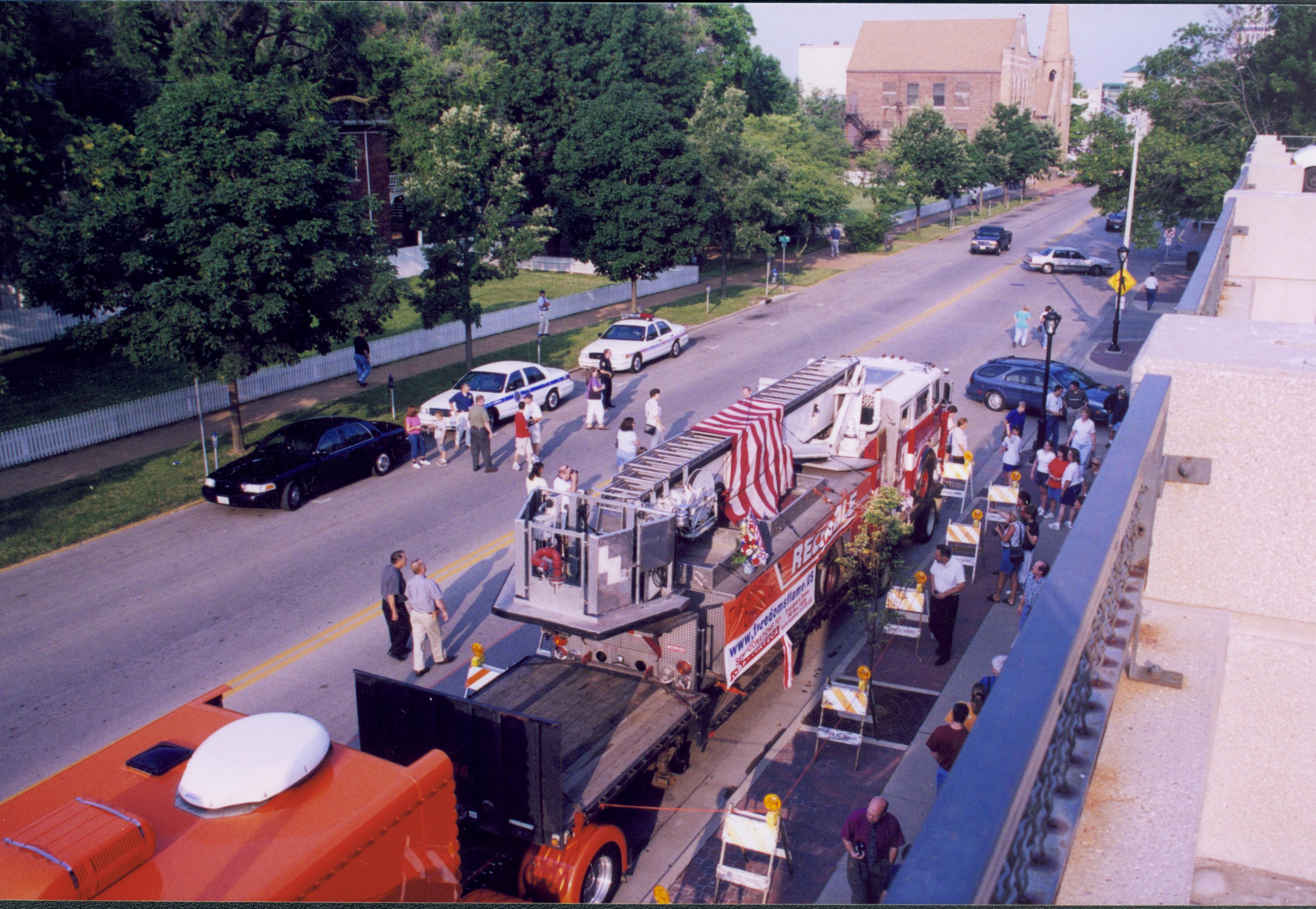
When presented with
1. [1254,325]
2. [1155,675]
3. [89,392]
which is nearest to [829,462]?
[1254,325]

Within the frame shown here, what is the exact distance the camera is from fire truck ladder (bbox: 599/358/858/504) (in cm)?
1154

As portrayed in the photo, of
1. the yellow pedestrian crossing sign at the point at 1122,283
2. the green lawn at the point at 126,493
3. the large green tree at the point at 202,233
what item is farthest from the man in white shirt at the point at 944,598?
the yellow pedestrian crossing sign at the point at 1122,283

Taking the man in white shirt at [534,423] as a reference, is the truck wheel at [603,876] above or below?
below

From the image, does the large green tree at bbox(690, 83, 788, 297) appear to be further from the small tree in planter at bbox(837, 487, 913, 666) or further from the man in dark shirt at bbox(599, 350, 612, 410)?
the small tree in planter at bbox(837, 487, 913, 666)

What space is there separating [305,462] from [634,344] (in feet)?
41.3

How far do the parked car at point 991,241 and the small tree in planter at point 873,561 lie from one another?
138 feet

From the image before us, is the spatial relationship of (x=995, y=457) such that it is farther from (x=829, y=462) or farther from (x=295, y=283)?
(x=295, y=283)

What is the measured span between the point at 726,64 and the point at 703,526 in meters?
68.2

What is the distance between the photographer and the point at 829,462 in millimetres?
15367

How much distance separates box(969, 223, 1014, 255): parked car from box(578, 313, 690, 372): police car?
27558 millimetres

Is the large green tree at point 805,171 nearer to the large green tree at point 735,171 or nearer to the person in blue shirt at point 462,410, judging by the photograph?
the large green tree at point 735,171

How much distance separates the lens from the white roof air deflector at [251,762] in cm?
613

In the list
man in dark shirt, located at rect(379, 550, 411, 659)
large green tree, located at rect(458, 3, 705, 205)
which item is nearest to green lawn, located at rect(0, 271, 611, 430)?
man in dark shirt, located at rect(379, 550, 411, 659)

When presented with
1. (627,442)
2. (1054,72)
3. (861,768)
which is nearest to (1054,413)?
(627,442)
